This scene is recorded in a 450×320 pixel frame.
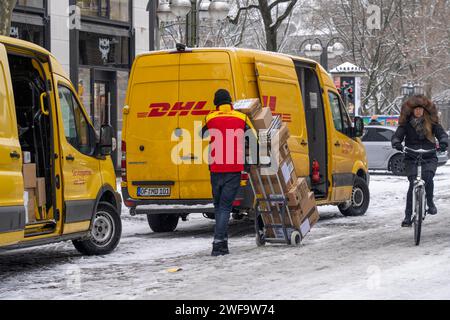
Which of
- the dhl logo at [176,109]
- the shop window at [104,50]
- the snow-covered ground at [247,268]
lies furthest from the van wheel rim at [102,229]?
the shop window at [104,50]

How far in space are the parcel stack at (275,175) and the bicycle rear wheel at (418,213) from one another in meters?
1.35

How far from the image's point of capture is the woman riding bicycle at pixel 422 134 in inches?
515

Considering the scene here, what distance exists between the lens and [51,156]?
11.4 metres

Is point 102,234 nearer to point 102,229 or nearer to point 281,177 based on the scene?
point 102,229

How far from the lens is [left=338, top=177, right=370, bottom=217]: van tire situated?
698 inches

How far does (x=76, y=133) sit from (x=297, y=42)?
6248 cm

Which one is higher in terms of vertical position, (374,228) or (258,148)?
(258,148)

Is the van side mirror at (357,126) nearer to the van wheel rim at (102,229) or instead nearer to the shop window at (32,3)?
the van wheel rim at (102,229)

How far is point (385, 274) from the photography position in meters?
9.76

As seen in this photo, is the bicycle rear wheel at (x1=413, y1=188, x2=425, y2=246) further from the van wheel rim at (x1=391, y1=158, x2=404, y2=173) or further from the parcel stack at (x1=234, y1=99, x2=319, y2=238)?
the van wheel rim at (x1=391, y1=158, x2=404, y2=173)

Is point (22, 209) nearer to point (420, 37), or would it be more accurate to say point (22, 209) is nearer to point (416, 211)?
point (416, 211)

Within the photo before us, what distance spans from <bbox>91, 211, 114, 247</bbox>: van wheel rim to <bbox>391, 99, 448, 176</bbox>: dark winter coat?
3733mm

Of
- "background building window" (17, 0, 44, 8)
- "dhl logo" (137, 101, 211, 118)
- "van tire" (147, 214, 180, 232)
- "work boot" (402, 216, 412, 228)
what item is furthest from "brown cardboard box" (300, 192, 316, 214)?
"background building window" (17, 0, 44, 8)
